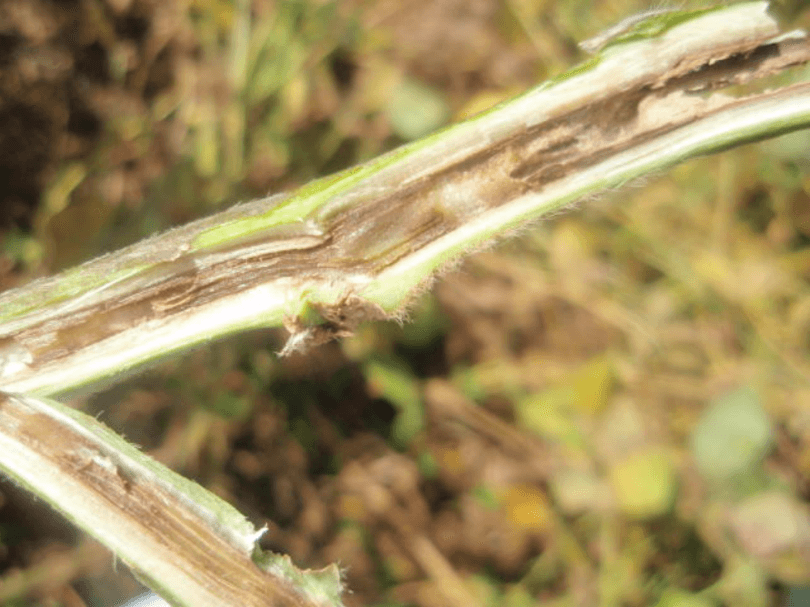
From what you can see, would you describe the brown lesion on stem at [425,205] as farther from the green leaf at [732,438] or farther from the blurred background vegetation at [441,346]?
the green leaf at [732,438]

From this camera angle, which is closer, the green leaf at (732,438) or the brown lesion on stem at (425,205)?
the brown lesion on stem at (425,205)

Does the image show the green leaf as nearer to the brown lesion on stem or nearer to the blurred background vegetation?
the blurred background vegetation

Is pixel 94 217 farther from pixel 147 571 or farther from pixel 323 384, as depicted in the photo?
pixel 147 571

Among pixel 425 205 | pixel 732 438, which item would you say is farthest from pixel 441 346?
pixel 425 205

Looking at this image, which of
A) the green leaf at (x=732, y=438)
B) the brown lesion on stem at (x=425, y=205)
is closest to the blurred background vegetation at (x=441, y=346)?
the green leaf at (x=732, y=438)

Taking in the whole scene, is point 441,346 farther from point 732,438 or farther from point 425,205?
point 425,205

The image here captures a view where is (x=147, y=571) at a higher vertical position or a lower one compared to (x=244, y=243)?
lower

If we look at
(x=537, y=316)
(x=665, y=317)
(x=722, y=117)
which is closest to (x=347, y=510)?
(x=537, y=316)

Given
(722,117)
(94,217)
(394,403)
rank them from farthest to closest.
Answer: (394,403), (94,217), (722,117)

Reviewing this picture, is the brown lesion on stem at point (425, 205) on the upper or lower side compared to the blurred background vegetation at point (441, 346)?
lower
